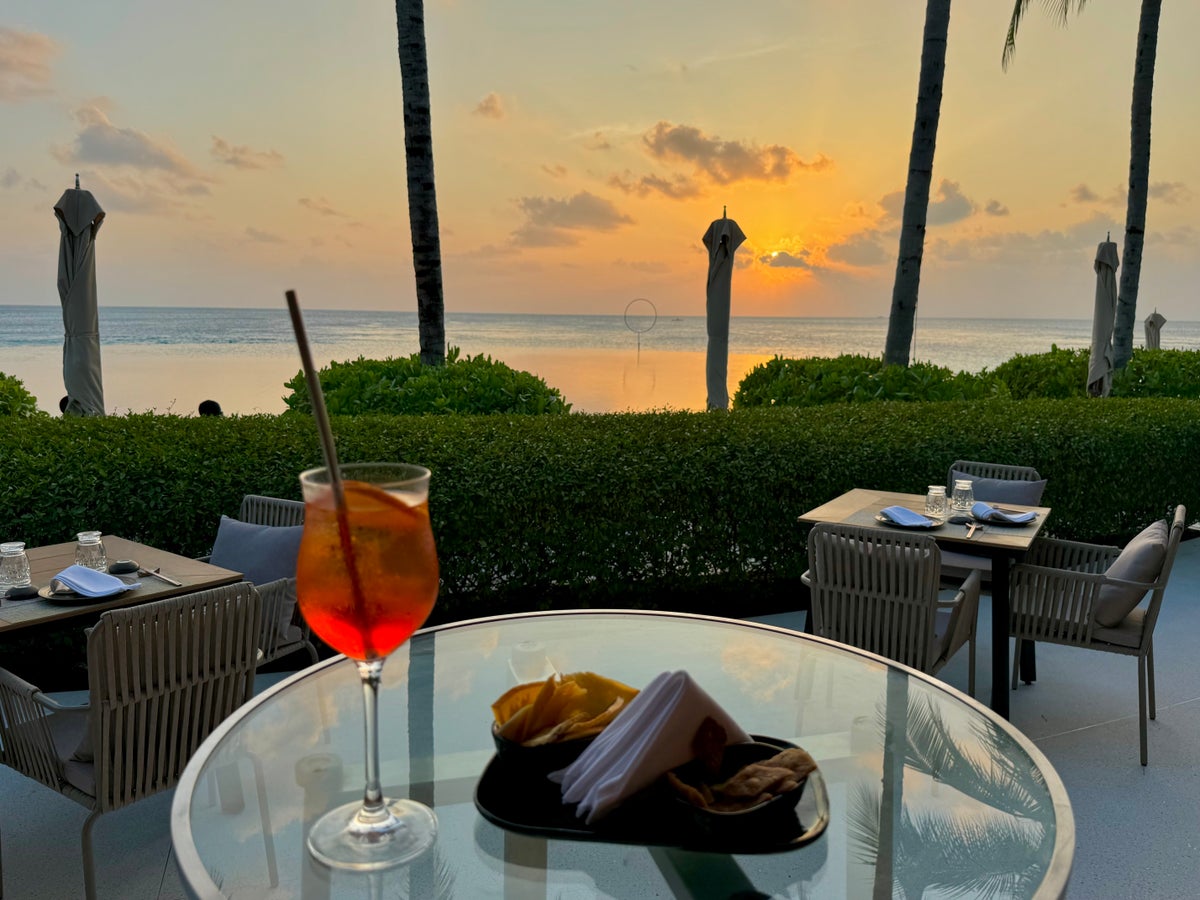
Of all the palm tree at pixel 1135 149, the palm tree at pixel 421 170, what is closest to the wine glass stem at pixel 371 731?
the palm tree at pixel 421 170

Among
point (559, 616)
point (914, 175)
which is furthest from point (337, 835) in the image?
point (914, 175)

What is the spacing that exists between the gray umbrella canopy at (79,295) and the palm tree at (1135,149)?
10226mm

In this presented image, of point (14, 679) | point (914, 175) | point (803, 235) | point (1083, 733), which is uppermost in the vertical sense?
point (803, 235)

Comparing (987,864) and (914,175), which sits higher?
(914,175)

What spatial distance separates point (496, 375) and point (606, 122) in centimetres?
2080

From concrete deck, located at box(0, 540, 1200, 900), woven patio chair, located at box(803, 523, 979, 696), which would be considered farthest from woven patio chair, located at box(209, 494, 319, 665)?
woven patio chair, located at box(803, 523, 979, 696)

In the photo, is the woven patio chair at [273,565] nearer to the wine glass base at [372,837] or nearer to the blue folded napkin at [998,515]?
the wine glass base at [372,837]

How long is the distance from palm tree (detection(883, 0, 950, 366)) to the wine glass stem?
8105 millimetres

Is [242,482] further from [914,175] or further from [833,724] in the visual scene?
[914,175]

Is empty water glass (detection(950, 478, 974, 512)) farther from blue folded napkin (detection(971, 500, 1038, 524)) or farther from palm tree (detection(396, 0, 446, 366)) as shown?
palm tree (detection(396, 0, 446, 366))

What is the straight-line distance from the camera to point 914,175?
809cm

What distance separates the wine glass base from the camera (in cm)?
105

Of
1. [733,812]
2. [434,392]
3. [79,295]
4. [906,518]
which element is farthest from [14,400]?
[733,812]

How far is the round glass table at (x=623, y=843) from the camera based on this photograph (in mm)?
1032
